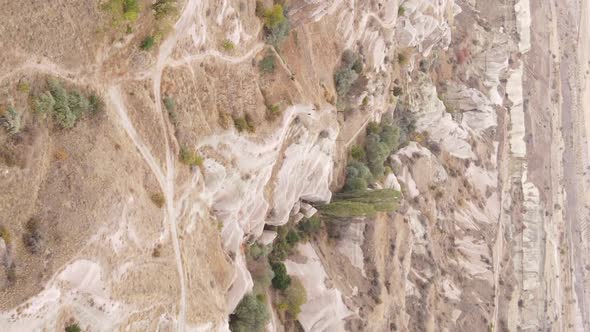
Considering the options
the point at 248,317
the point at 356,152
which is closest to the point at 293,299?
the point at 248,317

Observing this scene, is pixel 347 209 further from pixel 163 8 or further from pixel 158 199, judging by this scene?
pixel 163 8

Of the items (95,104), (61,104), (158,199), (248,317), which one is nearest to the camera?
(61,104)

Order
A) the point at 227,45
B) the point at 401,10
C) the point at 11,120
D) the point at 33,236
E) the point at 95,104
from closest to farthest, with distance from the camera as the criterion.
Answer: the point at 11,120, the point at 33,236, the point at 95,104, the point at 227,45, the point at 401,10

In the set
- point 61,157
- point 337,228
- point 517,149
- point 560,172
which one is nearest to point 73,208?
point 61,157

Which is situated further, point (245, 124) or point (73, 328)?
point (245, 124)

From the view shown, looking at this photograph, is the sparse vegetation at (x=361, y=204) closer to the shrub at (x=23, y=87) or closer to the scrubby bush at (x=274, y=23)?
the scrubby bush at (x=274, y=23)

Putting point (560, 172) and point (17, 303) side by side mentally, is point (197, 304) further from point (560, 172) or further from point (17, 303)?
point (560, 172)

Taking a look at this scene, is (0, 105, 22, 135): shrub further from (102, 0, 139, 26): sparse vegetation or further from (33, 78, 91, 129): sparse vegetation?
(102, 0, 139, 26): sparse vegetation

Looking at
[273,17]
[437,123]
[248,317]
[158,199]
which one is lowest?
[248,317]
